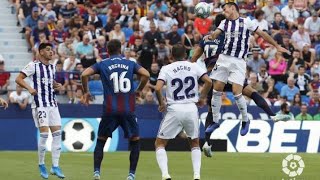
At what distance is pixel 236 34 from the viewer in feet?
63.4

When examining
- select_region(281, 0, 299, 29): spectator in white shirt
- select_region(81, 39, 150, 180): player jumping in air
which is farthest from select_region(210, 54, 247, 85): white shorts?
select_region(281, 0, 299, 29): spectator in white shirt

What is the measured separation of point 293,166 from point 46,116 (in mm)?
5452

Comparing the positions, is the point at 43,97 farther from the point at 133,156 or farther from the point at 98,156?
the point at 133,156

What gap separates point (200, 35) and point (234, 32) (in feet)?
41.9

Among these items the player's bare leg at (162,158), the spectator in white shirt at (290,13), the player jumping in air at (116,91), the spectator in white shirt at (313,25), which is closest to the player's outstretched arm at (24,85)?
the player jumping in air at (116,91)

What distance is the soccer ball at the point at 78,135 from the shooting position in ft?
89.8

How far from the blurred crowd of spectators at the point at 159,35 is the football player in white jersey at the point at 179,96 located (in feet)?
40.1

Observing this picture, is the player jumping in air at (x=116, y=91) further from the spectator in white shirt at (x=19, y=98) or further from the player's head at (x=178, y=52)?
the spectator in white shirt at (x=19, y=98)

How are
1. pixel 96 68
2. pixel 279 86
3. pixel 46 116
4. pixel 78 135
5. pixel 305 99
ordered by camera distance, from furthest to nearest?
pixel 279 86, pixel 305 99, pixel 78 135, pixel 46 116, pixel 96 68

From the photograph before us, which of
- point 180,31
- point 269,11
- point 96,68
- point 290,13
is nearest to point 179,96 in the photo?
point 96,68

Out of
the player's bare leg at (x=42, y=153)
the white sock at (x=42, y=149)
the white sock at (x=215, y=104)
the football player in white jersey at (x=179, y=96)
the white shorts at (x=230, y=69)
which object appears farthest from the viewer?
the white sock at (x=215, y=104)

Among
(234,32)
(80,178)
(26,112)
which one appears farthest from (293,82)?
(80,178)

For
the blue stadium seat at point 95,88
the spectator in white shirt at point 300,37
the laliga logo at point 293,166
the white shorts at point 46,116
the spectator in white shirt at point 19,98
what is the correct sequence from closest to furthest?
the white shorts at point 46,116, the laliga logo at point 293,166, the spectator in white shirt at point 19,98, the blue stadium seat at point 95,88, the spectator in white shirt at point 300,37

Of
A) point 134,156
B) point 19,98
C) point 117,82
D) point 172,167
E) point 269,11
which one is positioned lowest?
point 19,98
